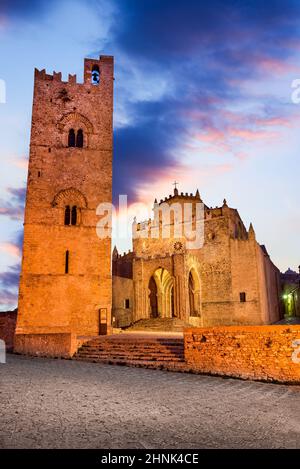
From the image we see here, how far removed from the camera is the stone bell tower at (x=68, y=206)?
1917 cm

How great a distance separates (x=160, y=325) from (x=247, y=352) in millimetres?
17417

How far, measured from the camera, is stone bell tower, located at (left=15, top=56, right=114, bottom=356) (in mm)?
19172

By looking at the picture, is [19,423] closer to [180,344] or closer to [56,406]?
[56,406]

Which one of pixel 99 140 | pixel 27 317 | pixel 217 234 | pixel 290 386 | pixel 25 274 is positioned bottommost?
pixel 290 386

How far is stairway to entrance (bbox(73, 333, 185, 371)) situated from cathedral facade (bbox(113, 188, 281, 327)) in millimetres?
14815

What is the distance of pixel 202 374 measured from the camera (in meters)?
9.76

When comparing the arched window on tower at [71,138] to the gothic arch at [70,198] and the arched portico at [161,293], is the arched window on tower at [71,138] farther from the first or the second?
the arched portico at [161,293]

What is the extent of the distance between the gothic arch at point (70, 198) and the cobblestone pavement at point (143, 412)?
12902mm

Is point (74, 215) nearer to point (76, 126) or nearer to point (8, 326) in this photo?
point (76, 126)

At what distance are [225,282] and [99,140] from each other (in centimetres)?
1865

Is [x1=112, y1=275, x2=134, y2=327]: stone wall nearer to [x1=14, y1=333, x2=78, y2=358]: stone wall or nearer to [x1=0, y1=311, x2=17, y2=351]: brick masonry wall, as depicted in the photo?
[x1=0, y1=311, x2=17, y2=351]: brick masonry wall

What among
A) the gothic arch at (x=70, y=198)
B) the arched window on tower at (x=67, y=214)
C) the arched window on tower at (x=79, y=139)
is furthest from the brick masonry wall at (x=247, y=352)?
the arched window on tower at (x=79, y=139)
